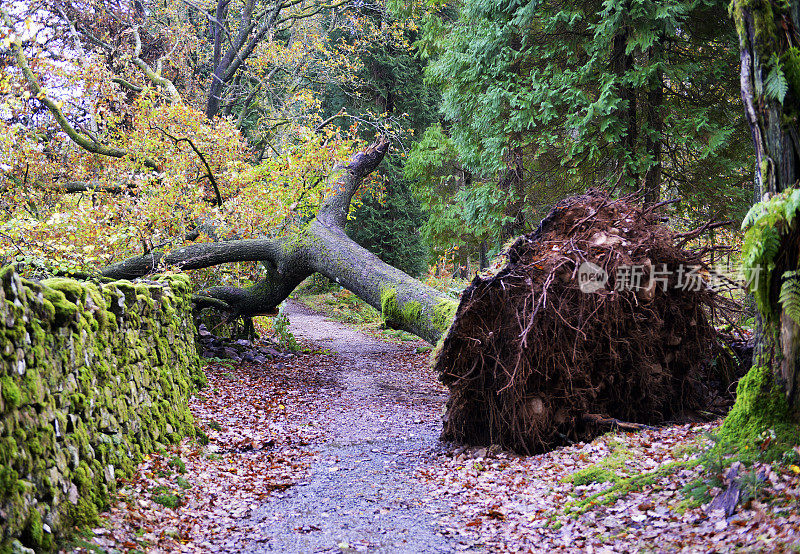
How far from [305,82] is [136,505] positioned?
1963cm

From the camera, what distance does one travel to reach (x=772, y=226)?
3.60 metres

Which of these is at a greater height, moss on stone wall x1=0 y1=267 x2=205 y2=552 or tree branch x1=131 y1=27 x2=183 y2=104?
tree branch x1=131 y1=27 x2=183 y2=104

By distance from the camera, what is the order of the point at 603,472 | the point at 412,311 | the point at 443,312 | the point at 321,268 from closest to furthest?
the point at 603,472, the point at 443,312, the point at 412,311, the point at 321,268

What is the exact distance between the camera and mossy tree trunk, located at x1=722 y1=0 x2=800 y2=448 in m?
3.70

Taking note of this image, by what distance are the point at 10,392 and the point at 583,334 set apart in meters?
4.37

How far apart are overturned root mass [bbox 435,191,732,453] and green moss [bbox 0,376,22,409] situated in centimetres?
386

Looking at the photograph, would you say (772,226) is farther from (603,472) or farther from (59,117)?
(59,117)

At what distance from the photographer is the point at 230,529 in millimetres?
4312

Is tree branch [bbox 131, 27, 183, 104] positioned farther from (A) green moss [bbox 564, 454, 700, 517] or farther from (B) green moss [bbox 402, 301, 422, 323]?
(A) green moss [bbox 564, 454, 700, 517]

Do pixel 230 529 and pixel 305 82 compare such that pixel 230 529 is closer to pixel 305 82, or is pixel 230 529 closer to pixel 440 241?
pixel 440 241

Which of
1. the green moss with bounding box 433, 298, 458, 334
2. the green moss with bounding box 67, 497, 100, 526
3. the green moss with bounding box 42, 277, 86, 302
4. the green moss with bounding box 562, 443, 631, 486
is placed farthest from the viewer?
the green moss with bounding box 433, 298, 458, 334

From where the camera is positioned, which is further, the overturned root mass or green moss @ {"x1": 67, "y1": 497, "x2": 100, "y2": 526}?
the overturned root mass

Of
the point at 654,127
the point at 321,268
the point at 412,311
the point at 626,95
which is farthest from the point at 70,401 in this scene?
the point at 654,127

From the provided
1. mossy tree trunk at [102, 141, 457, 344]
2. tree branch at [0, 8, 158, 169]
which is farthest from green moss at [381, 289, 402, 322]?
tree branch at [0, 8, 158, 169]
